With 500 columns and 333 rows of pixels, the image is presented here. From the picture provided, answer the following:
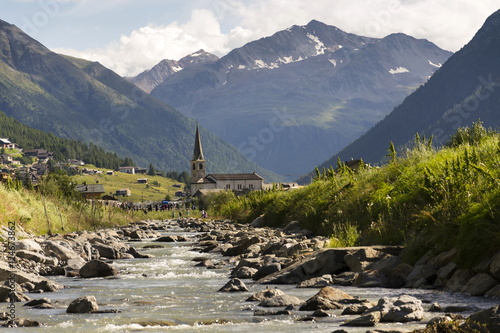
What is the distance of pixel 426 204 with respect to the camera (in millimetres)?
26312

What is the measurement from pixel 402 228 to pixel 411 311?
11968 mm

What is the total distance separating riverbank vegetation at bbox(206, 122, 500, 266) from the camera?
1973 centimetres

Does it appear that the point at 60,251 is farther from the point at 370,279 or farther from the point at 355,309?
the point at 355,309

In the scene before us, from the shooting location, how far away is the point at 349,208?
36.7m

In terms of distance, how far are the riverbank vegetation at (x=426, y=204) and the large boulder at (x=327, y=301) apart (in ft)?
12.4

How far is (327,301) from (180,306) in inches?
A: 180

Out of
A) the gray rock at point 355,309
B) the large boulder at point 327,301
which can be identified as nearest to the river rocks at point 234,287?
the large boulder at point 327,301

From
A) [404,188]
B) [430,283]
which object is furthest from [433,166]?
[430,283]

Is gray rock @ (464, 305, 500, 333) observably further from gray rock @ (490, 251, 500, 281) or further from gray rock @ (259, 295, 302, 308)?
gray rock @ (259, 295, 302, 308)

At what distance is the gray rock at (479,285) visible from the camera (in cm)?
1750

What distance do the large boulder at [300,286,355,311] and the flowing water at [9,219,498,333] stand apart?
448 millimetres

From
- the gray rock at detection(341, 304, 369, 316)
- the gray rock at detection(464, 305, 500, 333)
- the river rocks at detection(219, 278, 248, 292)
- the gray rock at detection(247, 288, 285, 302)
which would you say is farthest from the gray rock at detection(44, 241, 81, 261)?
the gray rock at detection(464, 305, 500, 333)

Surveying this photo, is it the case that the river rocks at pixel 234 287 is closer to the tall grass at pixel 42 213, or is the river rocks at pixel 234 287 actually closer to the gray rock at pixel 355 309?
the gray rock at pixel 355 309

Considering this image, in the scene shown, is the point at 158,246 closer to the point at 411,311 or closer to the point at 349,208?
the point at 349,208
